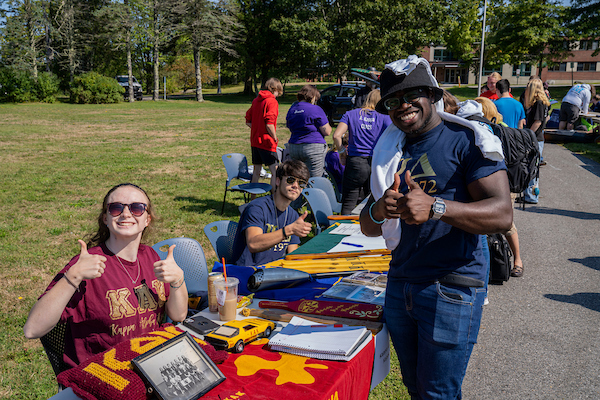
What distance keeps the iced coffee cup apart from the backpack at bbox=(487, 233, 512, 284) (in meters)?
3.18

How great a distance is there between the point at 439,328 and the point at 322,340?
0.52 m

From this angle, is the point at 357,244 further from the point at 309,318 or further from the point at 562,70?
the point at 562,70

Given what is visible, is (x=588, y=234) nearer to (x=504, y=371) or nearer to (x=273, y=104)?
(x=504, y=371)

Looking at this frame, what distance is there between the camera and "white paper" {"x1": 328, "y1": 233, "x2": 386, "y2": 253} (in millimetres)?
3801

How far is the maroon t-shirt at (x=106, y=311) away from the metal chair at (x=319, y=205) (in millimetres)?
3042

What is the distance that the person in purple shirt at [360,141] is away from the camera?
5512mm

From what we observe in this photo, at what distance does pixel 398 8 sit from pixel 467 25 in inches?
601

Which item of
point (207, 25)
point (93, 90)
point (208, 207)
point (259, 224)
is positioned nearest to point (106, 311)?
point (259, 224)

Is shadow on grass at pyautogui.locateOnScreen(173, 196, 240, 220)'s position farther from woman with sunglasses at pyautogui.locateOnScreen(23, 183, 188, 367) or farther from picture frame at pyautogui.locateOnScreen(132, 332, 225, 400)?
picture frame at pyautogui.locateOnScreen(132, 332, 225, 400)

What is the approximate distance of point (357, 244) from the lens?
155 inches

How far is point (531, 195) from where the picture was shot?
318 inches

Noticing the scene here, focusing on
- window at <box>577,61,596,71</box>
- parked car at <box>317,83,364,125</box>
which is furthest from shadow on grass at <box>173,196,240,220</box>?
window at <box>577,61,596,71</box>

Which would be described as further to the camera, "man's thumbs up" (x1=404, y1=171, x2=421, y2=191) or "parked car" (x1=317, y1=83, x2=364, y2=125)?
"parked car" (x1=317, y1=83, x2=364, y2=125)

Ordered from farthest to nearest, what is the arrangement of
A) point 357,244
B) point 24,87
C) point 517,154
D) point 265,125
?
point 24,87, point 265,125, point 517,154, point 357,244
